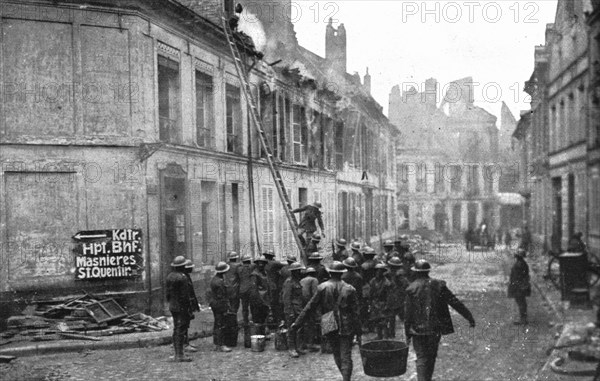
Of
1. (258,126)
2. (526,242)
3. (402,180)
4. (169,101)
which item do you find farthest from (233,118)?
Answer: (402,180)

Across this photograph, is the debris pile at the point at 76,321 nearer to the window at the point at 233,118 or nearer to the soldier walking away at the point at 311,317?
the soldier walking away at the point at 311,317

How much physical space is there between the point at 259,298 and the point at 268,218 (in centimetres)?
897

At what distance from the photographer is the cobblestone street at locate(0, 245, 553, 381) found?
29.5 ft

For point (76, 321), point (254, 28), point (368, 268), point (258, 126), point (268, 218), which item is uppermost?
point (254, 28)

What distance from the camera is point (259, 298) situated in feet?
37.0

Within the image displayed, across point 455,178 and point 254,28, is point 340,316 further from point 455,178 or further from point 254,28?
point 455,178

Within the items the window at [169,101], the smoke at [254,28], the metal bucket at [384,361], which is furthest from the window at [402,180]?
the metal bucket at [384,361]

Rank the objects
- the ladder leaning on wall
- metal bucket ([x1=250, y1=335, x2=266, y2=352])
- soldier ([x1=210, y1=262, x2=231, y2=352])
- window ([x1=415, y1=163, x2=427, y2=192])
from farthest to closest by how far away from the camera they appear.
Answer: window ([x1=415, y1=163, x2=427, y2=192]), the ladder leaning on wall, soldier ([x1=210, y1=262, x2=231, y2=352]), metal bucket ([x1=250, y1=335, x2=266, y2=352])

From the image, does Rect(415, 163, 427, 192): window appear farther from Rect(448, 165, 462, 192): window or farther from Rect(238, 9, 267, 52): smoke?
Rect(238, 9, 267, 52): smoke

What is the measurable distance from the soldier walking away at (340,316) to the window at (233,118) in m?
10.5

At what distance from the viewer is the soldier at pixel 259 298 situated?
37.0 feet

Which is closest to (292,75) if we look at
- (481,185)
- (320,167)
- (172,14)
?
(320,167)

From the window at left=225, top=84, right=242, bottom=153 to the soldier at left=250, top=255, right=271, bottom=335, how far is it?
7468 mm

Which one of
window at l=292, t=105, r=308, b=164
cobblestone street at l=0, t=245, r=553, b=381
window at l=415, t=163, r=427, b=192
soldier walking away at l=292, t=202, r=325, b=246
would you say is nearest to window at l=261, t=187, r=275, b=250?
soldier walking away at l=292, t=202, r=325, b=246
